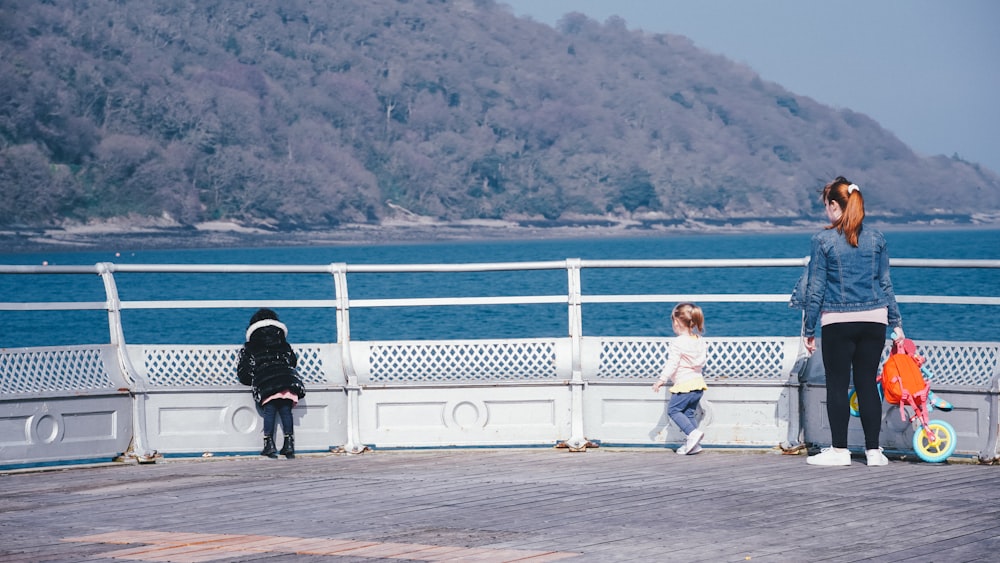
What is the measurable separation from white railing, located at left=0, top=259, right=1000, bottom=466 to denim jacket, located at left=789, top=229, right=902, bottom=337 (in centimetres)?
75

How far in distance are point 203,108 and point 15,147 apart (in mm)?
37294

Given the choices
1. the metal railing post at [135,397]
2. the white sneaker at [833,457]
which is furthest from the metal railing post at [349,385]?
the white sneaker at [833,457]

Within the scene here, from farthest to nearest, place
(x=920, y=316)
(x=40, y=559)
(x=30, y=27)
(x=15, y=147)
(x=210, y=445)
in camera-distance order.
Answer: (x=30, y=27)
(x=15, y=147)
(x=920, y=316)
(x=210, y=445)
(x=40, y=559)

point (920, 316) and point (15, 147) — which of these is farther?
point (15, 147)

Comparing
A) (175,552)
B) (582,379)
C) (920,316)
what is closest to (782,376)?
(582,379)

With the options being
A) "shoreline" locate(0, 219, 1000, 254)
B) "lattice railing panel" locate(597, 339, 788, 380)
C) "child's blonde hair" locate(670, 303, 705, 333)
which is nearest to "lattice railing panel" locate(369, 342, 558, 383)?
"lattice railing panel" locate(597, 339, 788, 380)

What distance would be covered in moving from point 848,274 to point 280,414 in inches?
152

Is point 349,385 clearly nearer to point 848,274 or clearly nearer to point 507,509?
point 507,509

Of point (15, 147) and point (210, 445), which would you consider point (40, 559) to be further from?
point (15, 147)

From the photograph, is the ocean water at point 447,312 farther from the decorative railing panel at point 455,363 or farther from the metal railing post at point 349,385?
the metal railing post at point 349,385

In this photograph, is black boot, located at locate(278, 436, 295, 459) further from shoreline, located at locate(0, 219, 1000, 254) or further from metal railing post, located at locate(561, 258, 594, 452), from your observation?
shoreline, located at locate(0, 219, 1000, 254)

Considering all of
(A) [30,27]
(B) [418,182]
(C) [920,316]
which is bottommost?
(C) [920,316]

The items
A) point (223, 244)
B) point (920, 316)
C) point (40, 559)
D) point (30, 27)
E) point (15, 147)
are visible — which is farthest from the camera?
point (30, 27)

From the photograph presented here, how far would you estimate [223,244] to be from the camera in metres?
159
